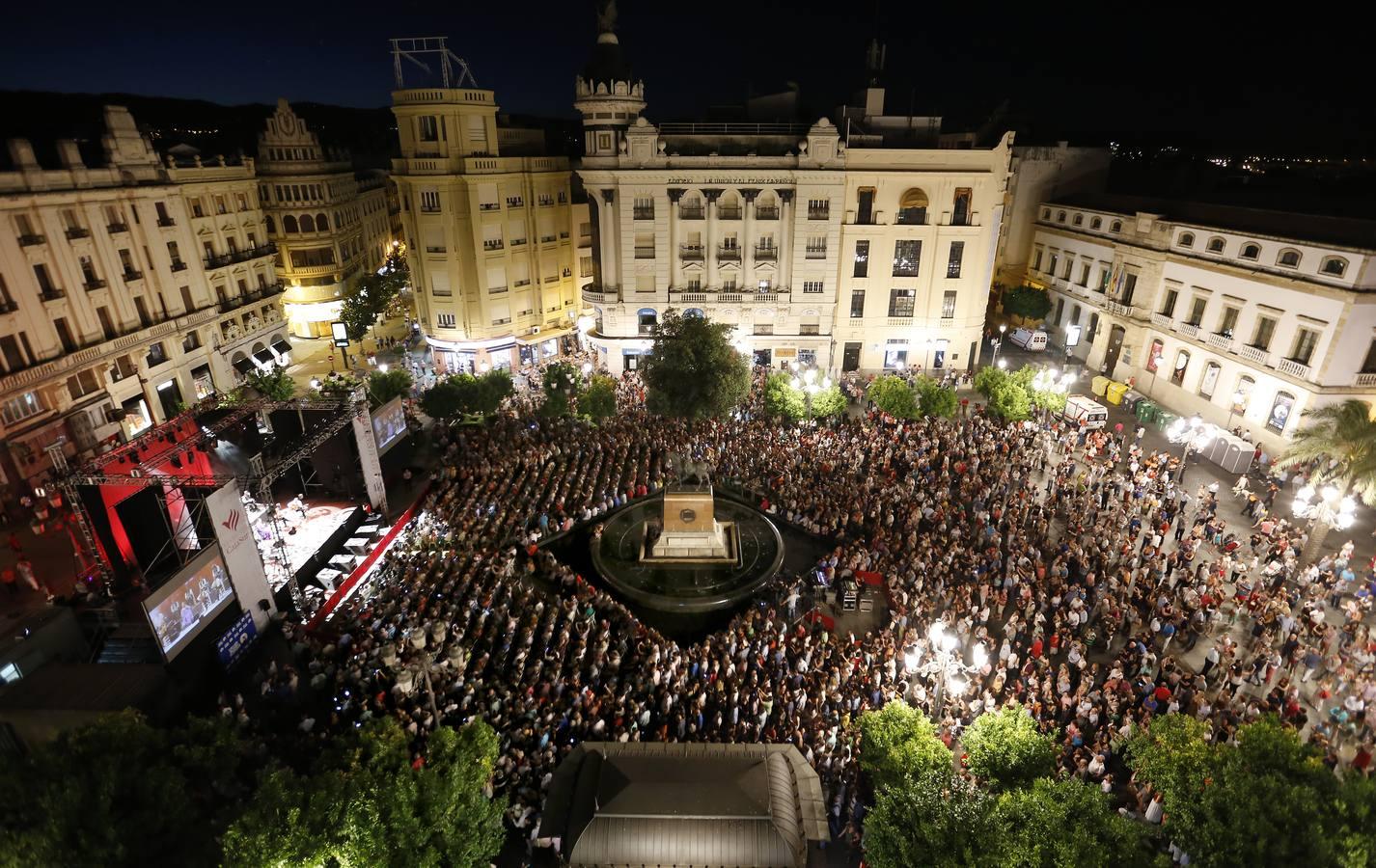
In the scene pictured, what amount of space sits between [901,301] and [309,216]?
4353cm

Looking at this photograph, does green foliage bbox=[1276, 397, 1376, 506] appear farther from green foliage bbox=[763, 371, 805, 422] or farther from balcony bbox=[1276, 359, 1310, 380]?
green foliage bbox=[763, 371, 805, 422]

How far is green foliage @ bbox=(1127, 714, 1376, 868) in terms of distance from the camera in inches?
393

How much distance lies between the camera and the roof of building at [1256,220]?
31.4 metres

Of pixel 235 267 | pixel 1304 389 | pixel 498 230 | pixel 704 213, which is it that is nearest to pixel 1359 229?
pixel 1304 389

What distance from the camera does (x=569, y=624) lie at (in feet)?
67.7

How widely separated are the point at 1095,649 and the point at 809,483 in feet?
38.2

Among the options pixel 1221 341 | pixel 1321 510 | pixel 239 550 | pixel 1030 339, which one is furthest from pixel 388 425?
pixel 1030 339

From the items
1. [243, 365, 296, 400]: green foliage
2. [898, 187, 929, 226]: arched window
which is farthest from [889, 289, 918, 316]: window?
[243, 365, 296, 400]: green foliage

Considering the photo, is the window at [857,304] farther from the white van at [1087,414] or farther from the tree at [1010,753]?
the tree at [1010,753]

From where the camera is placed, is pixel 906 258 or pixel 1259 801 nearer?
pixel 1259 801

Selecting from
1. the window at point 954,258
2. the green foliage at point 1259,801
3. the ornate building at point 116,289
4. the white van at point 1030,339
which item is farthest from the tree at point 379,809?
the white van at point 1030,339

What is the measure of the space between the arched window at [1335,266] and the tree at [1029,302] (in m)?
20.2

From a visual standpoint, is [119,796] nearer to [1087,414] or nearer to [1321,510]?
[1321,510]

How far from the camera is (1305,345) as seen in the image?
3225cm
